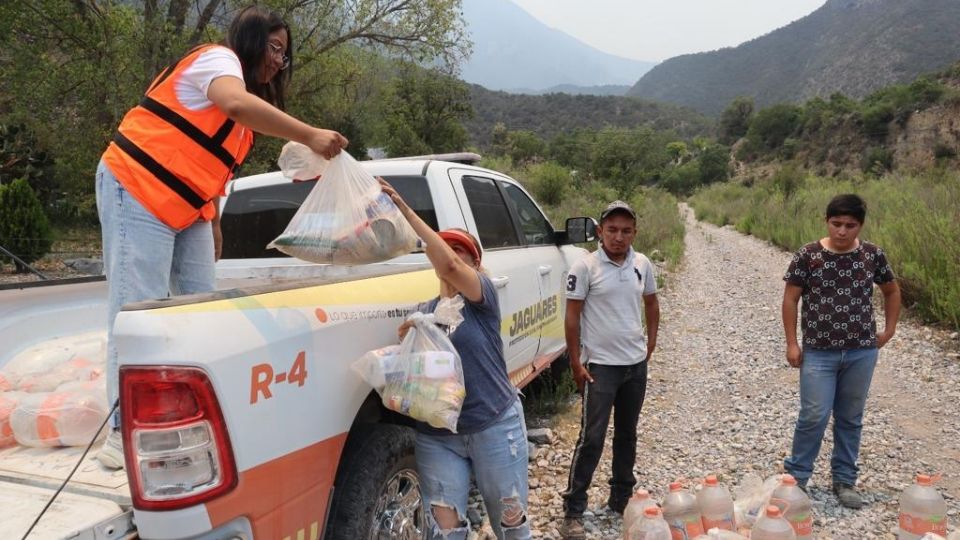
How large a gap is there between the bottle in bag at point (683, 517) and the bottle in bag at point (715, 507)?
4 cm

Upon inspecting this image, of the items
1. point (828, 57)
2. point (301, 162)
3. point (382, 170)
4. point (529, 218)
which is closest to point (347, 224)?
point (301, 162)

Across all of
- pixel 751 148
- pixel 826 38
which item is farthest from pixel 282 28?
pixel 826 38

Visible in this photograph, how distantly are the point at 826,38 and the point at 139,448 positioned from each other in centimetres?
11884

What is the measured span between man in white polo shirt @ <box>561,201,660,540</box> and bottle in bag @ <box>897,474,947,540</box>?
130 cm

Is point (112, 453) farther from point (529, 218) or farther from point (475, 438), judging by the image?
point (529, 218)

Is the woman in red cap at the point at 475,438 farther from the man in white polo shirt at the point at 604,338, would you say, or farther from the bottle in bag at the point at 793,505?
the bottle in bag at the point at 793,505

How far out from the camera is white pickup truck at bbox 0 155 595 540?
1.69m

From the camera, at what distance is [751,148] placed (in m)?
61.8

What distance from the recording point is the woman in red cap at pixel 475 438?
2479mm

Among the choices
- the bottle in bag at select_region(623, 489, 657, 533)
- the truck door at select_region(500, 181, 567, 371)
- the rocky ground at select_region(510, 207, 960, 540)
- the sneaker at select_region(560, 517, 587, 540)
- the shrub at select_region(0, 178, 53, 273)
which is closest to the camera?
the bottle in bag at select_region(623, 489, 657, 533)

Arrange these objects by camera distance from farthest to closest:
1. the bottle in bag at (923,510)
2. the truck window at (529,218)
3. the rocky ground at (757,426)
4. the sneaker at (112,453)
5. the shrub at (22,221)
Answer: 1. the shrub at (22,221)
2. the truck window at (529,218)
3. the rocky ground at (757,426)
4. the bottle in bag at (923,510)
5. the sneaker at (112,453)

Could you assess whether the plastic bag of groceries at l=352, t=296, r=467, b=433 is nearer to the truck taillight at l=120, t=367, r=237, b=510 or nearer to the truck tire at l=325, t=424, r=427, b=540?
the truck tire at l=325, t=424, r=427, b=540

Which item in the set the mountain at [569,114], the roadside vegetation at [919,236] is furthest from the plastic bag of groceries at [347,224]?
the mountain at [569,114]

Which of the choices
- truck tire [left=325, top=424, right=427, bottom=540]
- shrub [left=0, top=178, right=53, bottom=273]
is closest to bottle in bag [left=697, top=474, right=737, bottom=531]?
truck tire [left=325, top=424, right=427, bottom=540]
